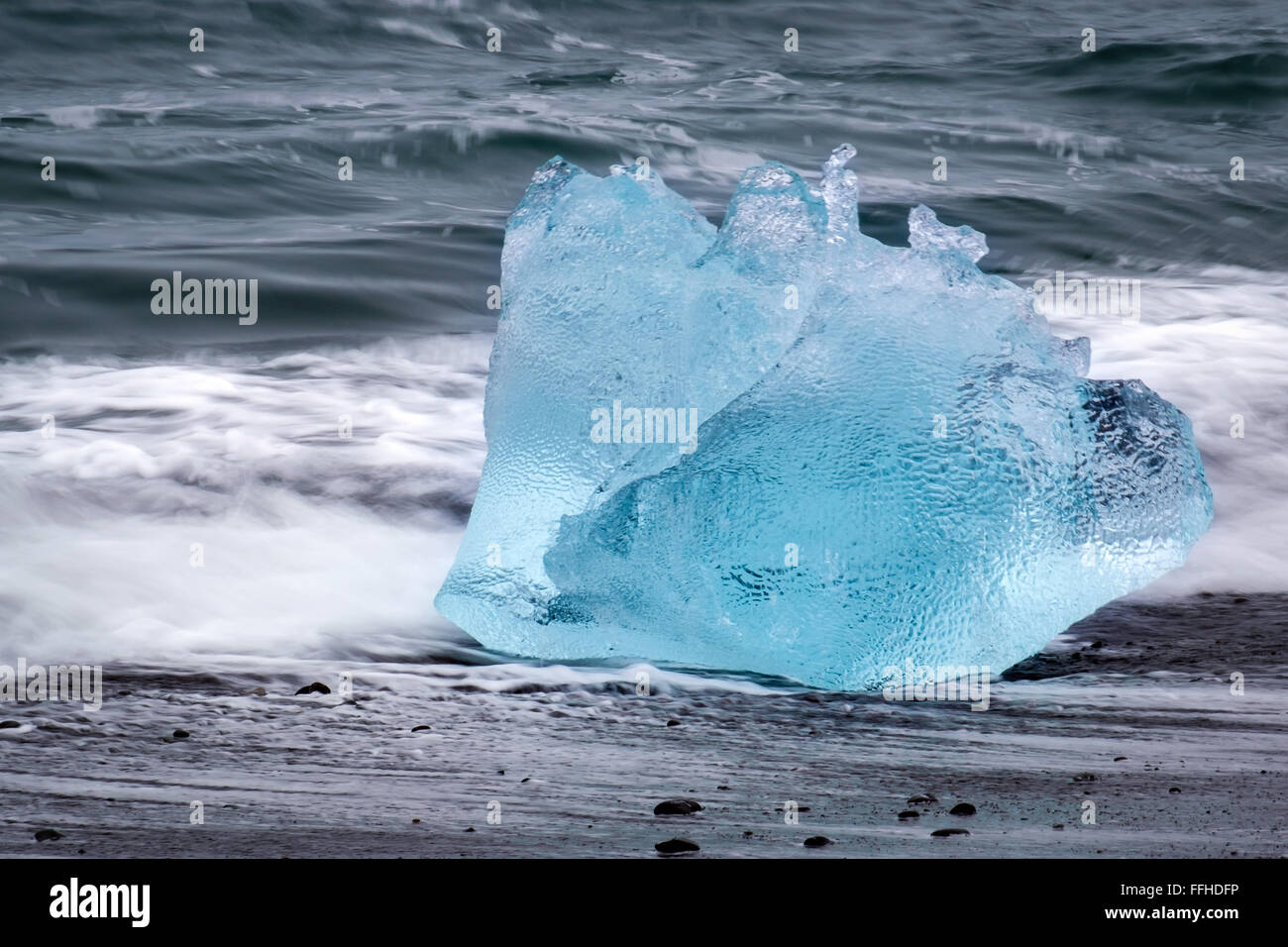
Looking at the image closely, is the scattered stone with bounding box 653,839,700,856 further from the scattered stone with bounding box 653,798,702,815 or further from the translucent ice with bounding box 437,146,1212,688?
the translucent ice with bounding box 437,146,1212,688

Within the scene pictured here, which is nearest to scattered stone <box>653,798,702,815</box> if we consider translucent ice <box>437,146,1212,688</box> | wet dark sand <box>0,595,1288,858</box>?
wet dark sand <box>0,595,1288,858</box>

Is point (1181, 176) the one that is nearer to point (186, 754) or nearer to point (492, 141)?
point (492, 141)

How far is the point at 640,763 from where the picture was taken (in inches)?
113

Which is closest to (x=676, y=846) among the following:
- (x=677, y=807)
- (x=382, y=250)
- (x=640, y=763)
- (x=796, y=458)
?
(x=677, y=807)

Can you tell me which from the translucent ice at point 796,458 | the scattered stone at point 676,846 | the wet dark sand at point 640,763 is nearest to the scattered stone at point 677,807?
the wet dark sand at point 640,763

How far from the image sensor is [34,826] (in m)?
2.40

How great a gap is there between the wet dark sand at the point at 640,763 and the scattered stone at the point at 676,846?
33mm

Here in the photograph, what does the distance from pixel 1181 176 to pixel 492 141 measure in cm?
695

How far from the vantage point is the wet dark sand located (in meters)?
2.38

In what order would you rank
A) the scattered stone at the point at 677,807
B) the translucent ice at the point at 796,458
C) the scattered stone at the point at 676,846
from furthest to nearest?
1. the translucent ice at the point at 796,458
2. the scattered stone at the point at 677,807
3. the scattered stone at the point at 676,846

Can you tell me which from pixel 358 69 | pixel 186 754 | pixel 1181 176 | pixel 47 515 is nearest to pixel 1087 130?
pixel 1181 176

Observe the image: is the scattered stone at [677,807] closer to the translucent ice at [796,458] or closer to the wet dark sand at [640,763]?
the wet dark sand at [640,763]

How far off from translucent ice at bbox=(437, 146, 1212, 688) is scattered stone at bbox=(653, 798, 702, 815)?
892 mm

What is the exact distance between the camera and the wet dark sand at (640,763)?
7.80ft
